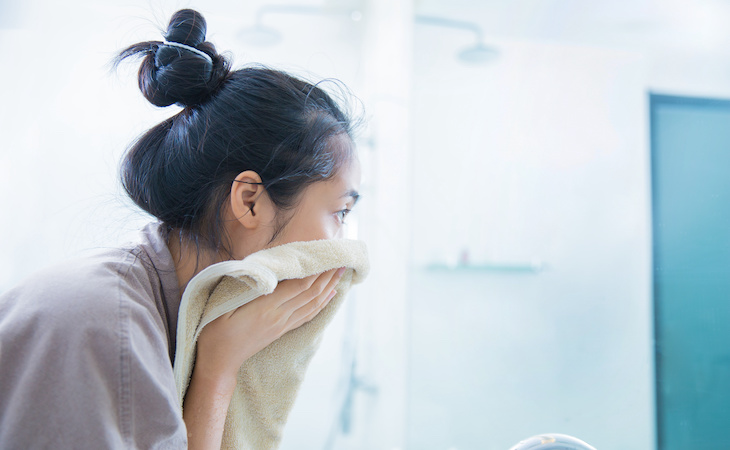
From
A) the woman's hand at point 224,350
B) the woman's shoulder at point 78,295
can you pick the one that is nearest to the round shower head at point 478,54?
the woman's hand at point 224,350

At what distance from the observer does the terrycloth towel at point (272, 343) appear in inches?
23.5

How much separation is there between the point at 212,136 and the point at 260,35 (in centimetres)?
101

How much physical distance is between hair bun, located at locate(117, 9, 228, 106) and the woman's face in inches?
8.6

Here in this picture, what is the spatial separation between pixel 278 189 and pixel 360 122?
0.24 meters

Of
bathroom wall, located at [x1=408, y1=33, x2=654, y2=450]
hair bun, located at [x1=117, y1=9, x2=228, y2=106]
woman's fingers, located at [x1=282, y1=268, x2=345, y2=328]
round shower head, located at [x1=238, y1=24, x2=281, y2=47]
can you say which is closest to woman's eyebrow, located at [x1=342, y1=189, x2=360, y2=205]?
woman's fingers, located at [x1=282, y1=268, x2=345, y2=328]

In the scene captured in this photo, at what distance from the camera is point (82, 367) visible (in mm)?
445

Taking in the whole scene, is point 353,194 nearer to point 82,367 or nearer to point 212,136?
point 212,136

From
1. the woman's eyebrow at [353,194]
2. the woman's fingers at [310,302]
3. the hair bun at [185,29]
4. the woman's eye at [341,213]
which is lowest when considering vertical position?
the woman's fingers at [310,302]

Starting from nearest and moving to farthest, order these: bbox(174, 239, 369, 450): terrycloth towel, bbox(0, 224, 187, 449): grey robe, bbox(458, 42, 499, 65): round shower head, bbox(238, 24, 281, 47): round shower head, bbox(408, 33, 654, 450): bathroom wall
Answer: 1. bbox(0, 224, 187, 449): grey robe
2. bbox(174, 239, 369, 450): terrycloth towel
3. bbox(408, 33, 654, 450): bathroom wall
4. bbox(458, 42, 499, 65): round shower head
5. bbox(238, 24, 281, 47): round shower head

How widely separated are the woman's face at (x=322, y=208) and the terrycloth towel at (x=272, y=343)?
38 millimetres

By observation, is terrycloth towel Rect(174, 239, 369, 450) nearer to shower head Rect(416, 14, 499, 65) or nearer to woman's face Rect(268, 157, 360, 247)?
woman's face Rect(268, 157, 360, 247)

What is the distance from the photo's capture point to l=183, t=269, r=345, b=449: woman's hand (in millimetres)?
659

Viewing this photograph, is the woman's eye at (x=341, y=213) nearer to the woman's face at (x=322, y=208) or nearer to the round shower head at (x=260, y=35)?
the woman's face at (x=322, y=208)

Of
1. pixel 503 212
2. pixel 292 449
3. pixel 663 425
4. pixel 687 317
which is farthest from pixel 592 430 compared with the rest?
pixel 292 449
